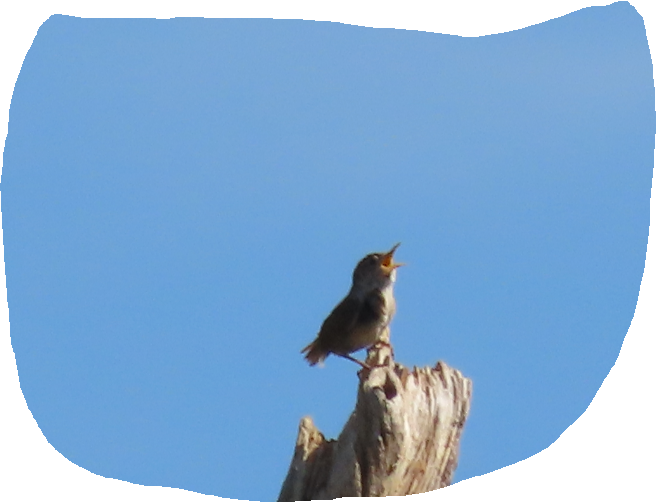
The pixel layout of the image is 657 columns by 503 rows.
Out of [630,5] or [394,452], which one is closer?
[394,452]

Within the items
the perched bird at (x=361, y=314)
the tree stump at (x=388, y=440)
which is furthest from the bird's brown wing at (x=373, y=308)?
the tree stump at (x=388, y=440)

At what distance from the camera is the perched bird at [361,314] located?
3.77 meters

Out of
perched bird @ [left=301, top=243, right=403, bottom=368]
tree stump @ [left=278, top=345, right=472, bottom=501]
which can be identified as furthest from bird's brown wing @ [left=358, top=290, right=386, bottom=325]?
tree stump @ [left=278, top=345, right=472, bottom=501]

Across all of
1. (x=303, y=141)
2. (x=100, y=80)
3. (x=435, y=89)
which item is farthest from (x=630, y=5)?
(x=100, y=80)

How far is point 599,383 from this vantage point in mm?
4098

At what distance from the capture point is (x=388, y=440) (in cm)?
373

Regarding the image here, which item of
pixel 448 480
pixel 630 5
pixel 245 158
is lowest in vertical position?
pixel 448 480

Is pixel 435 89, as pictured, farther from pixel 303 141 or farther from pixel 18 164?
pixel 18 164

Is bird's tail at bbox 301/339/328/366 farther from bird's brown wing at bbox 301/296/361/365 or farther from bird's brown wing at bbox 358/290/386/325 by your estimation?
bird's brown wing at bbox 358/290/386/325

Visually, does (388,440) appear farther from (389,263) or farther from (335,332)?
(389,263)

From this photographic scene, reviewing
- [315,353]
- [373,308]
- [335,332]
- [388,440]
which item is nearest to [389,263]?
[373,308]

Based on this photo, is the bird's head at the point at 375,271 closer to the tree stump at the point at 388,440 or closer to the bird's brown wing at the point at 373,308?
the bird's brown wing at the point at 373,308

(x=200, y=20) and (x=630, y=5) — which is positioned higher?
(x=630, y=5)

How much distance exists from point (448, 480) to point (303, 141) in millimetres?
1279
